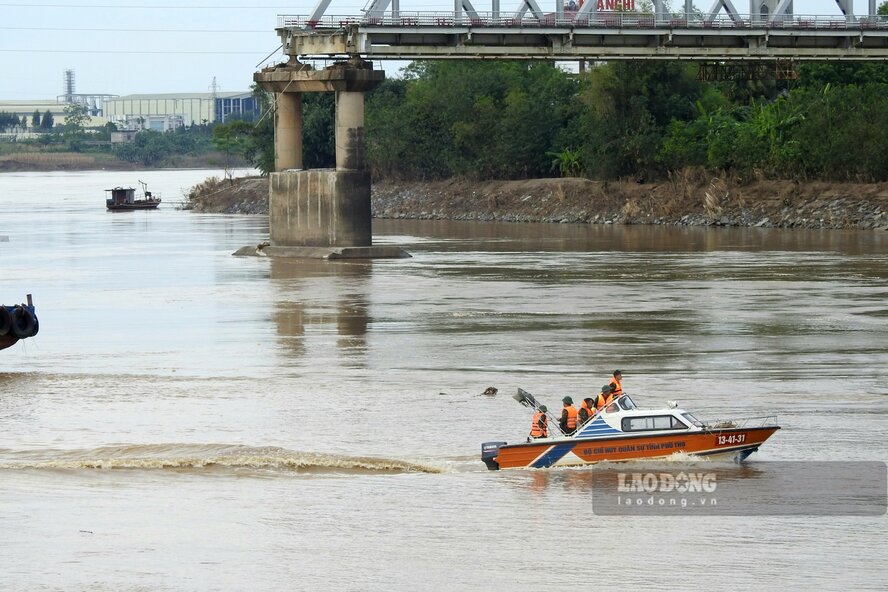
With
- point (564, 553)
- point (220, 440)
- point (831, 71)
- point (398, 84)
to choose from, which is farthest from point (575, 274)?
point (398, 84)

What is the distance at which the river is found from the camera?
19953 mm

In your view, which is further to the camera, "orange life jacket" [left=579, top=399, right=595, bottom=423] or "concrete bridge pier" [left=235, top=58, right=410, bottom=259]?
"concrete bridge pier" [left=235, top=58, right=410, bottom=259]

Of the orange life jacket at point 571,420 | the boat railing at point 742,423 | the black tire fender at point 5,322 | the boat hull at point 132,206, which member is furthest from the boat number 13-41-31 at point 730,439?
the boat hull at point 132,206

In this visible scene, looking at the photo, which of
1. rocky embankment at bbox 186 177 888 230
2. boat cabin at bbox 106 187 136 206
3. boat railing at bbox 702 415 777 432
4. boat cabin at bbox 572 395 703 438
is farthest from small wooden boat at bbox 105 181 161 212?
boat cabin at bbox 572 395 703 438

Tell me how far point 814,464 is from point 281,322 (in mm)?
22504

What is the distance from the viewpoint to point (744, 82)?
10694 centimetres

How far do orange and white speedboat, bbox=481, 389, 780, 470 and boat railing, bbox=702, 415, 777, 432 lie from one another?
209 mm

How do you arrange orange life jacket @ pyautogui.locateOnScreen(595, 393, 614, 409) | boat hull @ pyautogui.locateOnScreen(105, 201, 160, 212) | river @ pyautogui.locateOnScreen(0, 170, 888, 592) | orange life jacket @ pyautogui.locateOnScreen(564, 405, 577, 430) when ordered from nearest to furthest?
river @ pyautogui.locateOnScreen(0, 170, 888, 592), orange life jacket @ pyautogui.locateOnScreen(564, 405, 577, 430), orange life jacket @ pyautogui.locateOnScreen(595, 393, 614, 409), boat hull @ pyautogui.locateOnScreen(105, 201, 160, 212)

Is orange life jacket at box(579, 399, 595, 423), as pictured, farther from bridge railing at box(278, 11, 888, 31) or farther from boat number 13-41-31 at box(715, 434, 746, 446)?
bridge railing at box(278, 11, 888, 31)

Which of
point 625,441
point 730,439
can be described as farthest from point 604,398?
point 730,439

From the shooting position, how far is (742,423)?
26031mm

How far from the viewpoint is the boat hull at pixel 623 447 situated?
957 inches

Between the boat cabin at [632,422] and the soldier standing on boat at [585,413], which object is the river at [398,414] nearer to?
the boat cabin at [632,422]

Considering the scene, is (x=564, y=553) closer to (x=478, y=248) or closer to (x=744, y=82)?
(x=478, y=248)
